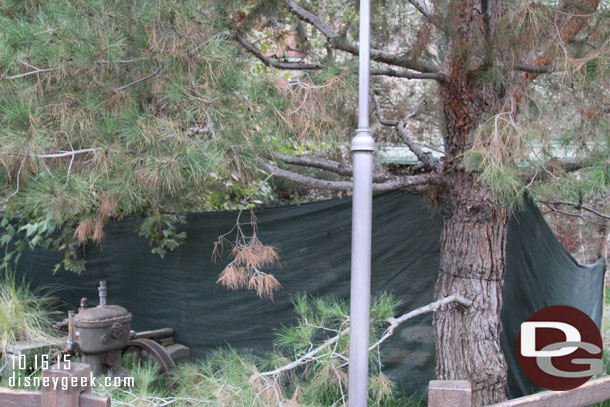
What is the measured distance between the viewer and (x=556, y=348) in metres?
3.64

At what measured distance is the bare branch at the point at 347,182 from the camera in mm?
2907

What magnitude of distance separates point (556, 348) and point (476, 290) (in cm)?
101

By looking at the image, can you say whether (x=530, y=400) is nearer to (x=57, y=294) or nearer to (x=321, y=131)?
(x=321, y=131)

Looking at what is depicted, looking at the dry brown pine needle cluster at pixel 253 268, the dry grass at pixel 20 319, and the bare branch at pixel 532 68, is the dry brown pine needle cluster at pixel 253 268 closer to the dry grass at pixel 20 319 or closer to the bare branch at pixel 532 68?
the bare branch at pixel 532 68

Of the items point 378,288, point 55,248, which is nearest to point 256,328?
point 378,288

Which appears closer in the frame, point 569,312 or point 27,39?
point 27,39

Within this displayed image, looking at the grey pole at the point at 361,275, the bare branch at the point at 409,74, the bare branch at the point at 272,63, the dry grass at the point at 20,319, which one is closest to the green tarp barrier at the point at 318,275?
the dry grass at the point at 20,319

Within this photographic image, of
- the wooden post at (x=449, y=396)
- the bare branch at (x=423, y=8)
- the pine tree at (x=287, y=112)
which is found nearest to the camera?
the wooden post at (x=449, y=396)

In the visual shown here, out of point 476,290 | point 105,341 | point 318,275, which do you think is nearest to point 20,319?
point 105,341

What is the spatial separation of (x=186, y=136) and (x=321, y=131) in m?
0.60

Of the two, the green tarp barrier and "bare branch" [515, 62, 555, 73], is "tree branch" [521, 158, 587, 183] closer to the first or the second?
"bare branch" [515, 62, 555, 73]

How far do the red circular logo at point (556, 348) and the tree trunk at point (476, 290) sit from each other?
1.81 ft

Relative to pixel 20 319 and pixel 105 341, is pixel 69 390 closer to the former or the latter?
pixel 105 341

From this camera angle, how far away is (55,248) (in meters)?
5.16
